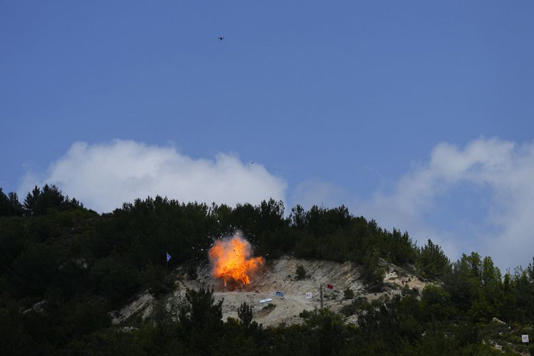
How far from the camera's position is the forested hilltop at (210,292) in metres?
31.3

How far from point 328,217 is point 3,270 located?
29841 millimetres

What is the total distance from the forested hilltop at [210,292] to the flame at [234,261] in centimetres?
133

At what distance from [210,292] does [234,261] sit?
9496 millimetres

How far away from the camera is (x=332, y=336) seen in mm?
30031

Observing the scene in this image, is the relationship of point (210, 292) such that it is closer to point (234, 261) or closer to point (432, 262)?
point (234, 261)

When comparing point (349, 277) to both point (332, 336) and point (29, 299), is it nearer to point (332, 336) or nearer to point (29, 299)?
point (332, 336)

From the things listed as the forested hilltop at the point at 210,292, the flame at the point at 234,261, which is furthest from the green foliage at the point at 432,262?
the flame at the point at 234,261

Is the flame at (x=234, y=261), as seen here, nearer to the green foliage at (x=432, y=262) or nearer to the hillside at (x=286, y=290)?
the hillside at (x=286, y=290)

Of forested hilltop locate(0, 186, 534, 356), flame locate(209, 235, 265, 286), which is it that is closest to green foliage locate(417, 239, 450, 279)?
forested hilltop locate(0, 186, 534, 356)

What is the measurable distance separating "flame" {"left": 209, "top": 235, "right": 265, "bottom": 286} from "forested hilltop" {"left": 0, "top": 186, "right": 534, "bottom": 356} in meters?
1.33

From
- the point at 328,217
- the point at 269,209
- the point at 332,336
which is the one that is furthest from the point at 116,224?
the point at 332,336

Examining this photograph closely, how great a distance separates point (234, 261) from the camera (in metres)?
50.9

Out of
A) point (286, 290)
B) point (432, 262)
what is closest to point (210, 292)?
point (286, 290)

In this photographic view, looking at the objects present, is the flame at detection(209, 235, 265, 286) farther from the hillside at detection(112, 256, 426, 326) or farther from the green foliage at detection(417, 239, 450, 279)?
the green foliage at detection(417, 239, 450, 279)
